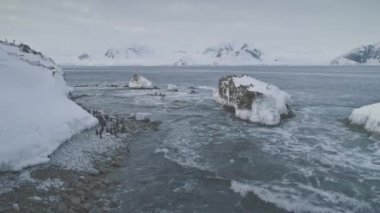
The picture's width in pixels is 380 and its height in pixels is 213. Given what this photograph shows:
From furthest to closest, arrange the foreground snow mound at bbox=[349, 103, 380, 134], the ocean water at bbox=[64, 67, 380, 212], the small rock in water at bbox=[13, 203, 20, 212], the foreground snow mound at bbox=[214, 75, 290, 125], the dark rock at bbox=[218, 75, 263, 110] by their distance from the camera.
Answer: the dark rock at bbox=[218, 75, 263, 110] < the foreground snow mound at bbox=[214, 75, 290, 125] < the foreground snow mound at bbox=[349, 103, 380, 134] < the ocean water at bbox=[64, 67, 380, 212] < the small rock in water at bbox=[13, 203, 20, 212]

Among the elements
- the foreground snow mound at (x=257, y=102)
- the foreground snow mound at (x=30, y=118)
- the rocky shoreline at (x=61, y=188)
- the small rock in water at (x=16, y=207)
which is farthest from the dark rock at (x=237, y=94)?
the small rock in water at (x=16, y=207)

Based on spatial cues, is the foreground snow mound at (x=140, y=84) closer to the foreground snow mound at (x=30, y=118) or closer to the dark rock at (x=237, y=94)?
the dark rock at (x=237, y=94)

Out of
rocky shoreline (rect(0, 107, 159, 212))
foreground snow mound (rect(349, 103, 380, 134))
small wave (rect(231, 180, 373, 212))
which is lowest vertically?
small wave (rect(231, 180, 373, 212))

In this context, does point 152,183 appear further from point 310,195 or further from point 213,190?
point 310,195

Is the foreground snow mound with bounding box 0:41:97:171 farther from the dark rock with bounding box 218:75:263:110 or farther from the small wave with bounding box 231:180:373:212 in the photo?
the dark rock with bounding box 218:75:263:110

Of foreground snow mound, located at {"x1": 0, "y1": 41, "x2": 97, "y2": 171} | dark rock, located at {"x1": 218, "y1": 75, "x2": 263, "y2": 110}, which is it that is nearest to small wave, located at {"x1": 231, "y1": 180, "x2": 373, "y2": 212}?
foreground snow mound, located at {"x1": 0, "y1": 41, "x2": 97, "y2": 171}

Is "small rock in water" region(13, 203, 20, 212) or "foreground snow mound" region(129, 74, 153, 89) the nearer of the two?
"small rock in water" region(13, 203, 20, 212)
